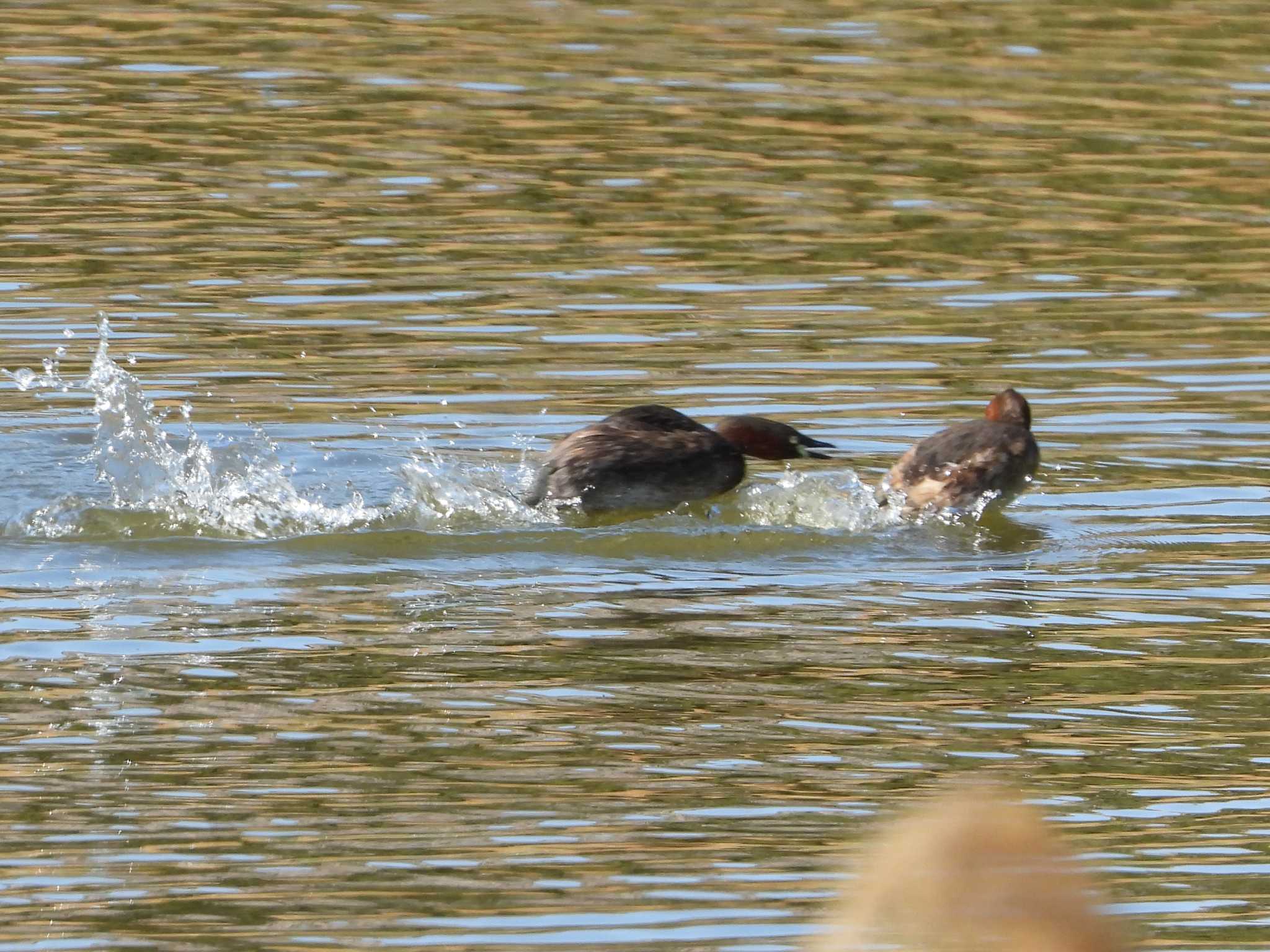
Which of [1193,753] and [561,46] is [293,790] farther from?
[561,46]

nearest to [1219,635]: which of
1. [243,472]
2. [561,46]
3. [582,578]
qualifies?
[582,578]

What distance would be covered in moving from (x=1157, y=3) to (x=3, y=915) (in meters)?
18.8

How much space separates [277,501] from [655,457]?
147 cm

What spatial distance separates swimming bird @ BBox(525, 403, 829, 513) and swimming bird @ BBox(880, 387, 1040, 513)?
1.56 feet

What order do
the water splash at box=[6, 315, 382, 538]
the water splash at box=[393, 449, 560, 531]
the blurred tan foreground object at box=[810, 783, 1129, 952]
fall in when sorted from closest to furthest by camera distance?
1. the blurred tan foreground object at box=[810, 783, 1129, 952]
2. the water splash at box=[6, 315, 382, 538]
3. the water splash at box=[393, 449, 560, 531]

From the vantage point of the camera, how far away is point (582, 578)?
8.59m

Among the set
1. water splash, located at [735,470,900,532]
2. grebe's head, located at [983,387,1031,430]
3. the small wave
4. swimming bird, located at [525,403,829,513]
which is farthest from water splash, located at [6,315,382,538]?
grebe's head, located at [983,387,1031,430]

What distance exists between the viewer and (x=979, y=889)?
2.01 m

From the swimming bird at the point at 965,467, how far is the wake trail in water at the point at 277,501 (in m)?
0.16

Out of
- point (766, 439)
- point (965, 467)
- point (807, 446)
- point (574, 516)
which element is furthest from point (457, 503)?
point (965, 467)

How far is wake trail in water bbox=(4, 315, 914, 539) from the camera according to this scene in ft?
30.0

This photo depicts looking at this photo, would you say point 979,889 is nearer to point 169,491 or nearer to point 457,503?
point 457,503

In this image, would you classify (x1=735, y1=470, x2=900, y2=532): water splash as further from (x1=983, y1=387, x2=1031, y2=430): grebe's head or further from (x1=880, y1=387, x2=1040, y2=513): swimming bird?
(x1=983, y1=387, x2=1031, y2=430): grebe's head

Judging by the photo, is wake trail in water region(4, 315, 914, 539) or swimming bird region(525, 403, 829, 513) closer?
wake trail in water region(4, 315, 914, 539)
